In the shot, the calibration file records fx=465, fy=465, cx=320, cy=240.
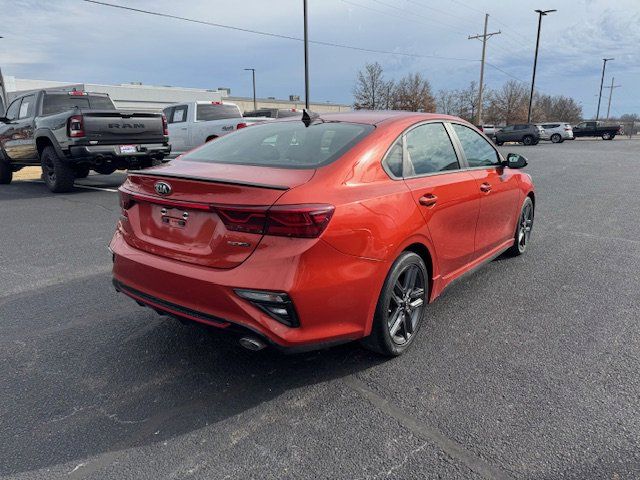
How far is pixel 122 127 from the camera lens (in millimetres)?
9312

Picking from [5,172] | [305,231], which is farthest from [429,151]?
[5,172]

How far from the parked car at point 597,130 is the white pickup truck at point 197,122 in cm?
4021

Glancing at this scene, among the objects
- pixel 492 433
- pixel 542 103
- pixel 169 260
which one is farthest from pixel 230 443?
pixel 542 103

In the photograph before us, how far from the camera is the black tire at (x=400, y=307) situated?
2840 mm

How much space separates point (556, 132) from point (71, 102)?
37.1 meters

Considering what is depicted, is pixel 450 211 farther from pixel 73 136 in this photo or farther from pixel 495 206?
pixel 73 136

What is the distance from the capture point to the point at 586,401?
261 cm

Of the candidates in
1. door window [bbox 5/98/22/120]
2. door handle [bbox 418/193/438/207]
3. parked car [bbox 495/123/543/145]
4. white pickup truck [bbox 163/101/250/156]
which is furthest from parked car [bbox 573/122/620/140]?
door handle [bbox 418/193/438/207]

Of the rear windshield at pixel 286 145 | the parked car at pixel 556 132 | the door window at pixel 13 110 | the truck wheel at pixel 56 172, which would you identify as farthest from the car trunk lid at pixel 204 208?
the parked car at pixel 556 132

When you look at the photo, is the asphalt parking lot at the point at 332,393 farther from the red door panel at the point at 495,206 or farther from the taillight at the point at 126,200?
the taillight at the point at 126,200

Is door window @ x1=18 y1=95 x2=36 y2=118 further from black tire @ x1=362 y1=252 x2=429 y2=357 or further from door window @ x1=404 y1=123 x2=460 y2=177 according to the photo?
black tire @ x1=362 y1=252 x2=429 y2=357

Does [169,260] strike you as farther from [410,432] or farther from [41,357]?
[410,432]

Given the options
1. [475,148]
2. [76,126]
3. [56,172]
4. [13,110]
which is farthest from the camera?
[13,110]

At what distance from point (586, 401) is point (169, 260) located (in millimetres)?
2502
